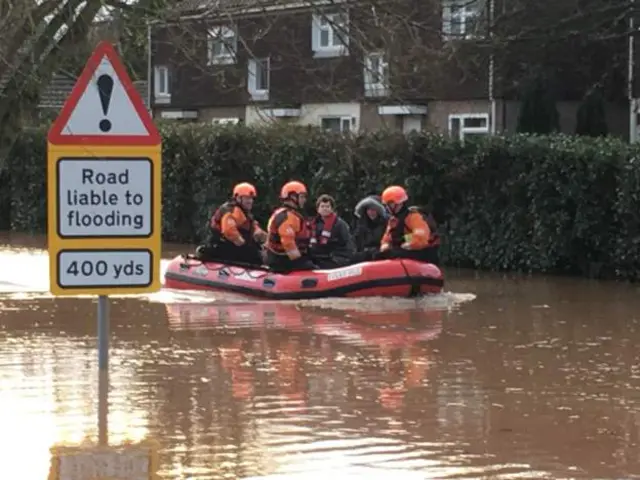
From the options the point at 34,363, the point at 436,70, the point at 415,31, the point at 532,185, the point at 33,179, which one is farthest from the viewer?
the point at 33,179

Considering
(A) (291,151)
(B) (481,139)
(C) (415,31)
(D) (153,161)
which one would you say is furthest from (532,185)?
(D) (153,161)

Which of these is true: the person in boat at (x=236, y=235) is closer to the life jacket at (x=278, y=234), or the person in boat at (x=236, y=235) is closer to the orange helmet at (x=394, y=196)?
the life jacket at (x=278, y=234)

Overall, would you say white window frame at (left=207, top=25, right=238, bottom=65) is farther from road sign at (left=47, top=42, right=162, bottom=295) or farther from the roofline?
road sign at (left=47, top=42, right=162, bottom=295)

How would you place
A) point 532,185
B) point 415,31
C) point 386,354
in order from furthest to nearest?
point 532,185 < point 386,354 < point 415,31

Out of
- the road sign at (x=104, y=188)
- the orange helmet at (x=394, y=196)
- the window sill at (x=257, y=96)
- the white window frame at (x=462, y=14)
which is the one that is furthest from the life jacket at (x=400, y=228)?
the road sign at (x=104, y=188)

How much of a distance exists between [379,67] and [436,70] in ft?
28.4

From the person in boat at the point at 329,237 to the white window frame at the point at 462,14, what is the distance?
16.2ft

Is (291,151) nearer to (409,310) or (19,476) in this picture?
(409,310)

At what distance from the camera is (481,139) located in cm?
2492

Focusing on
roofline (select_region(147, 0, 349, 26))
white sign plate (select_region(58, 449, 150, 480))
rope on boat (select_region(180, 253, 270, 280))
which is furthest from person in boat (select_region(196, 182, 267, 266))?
white sign plate (select_region(58, 449, 150, 480))

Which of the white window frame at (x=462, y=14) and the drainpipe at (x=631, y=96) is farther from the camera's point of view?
the drainpipe at (x=631, y=96)

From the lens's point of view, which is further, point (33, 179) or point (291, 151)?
point (33, 179)

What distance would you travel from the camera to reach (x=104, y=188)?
8.29m

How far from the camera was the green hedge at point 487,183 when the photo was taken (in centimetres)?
2270
